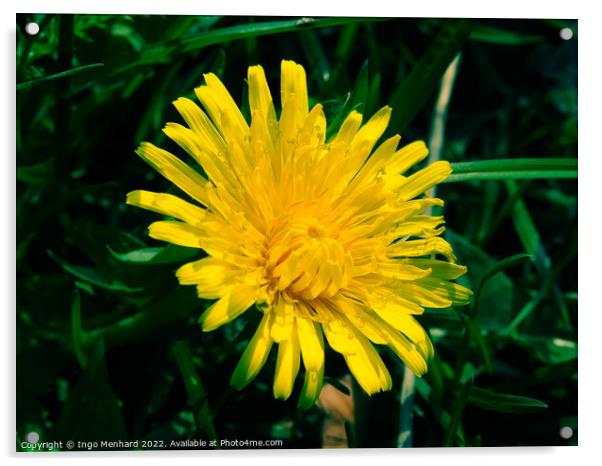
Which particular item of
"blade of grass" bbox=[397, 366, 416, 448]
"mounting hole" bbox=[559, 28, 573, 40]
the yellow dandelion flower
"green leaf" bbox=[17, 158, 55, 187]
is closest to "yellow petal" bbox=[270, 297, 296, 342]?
the yellow dandelion flower

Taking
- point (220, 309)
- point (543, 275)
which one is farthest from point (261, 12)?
point (543, 275)

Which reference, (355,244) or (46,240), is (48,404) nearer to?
(46,240)

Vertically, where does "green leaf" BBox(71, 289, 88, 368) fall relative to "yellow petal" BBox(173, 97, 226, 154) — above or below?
below

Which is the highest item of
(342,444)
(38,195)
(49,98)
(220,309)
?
(49,98)

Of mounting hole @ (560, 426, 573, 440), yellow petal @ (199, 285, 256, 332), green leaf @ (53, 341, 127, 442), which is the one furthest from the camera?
mounting hole @ (560, 426, 573, 440)

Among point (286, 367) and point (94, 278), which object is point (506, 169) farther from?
point (94, 278)

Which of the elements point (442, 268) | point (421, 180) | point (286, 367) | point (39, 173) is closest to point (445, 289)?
point (442, 268)

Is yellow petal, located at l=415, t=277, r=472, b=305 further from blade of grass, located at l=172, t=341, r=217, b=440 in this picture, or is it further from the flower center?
blade of grass, located at l=172, t=341, r=217, b=440
